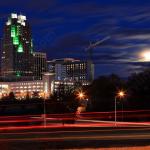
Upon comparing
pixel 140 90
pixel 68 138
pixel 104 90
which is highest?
pixel 104 90

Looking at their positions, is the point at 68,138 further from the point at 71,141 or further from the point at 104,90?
the point at 104,90

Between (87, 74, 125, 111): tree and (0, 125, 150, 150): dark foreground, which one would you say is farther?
(87, 74, 125, 111): tree

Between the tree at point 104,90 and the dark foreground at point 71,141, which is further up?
the tree at point 104,90

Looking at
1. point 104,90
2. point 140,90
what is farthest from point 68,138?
point 104,90

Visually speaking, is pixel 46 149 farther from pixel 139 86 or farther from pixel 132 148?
pixel 139 86

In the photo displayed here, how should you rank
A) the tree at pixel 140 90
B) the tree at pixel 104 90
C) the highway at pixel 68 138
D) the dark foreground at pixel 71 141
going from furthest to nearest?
the tree at pixel 104 90, the tree at pixel 140 90, the highway at pixel 68 138, the dark foreground at pixel 71 141

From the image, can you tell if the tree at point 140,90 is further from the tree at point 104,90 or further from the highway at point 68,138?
the highway at point 68,138

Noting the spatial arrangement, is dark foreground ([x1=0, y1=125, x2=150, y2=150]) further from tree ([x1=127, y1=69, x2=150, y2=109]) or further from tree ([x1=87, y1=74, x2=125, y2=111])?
tree ([x1=87, y1=74, x2=125, y2=111])

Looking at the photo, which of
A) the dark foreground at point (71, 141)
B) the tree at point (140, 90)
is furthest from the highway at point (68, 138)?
the tree at point (140, 90)

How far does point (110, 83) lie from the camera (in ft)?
347

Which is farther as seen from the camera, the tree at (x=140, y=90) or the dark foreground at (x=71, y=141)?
the tree at (x=140, y=90)

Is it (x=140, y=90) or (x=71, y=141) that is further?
(x=140, y=90)

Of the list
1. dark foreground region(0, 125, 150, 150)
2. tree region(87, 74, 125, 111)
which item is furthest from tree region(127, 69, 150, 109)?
dark foreground region(0, 125, 150, 150)

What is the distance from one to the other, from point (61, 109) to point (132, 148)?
6099 centimetres
